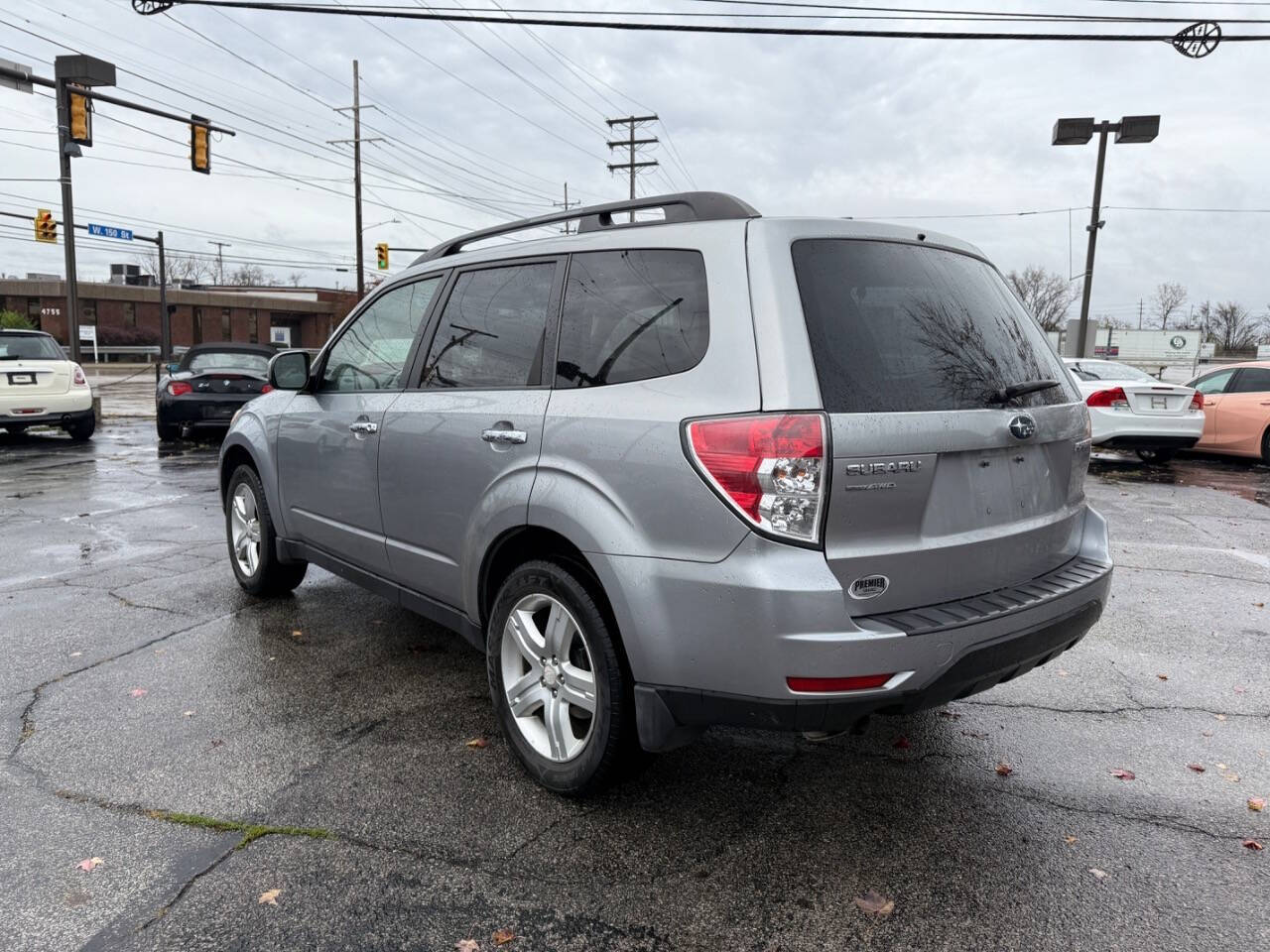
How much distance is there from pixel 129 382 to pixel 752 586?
3890 centimetres

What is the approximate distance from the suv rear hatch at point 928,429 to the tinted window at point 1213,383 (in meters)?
12.2

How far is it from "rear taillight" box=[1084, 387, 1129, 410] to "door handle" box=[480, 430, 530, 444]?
11075 millimetres

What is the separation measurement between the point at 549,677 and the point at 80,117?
20.2 meters

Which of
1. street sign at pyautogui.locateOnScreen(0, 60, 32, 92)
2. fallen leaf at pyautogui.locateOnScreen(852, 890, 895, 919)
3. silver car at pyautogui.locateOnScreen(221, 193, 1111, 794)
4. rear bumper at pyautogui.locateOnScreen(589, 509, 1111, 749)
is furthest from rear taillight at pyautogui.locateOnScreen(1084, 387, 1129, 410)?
street sign at pyautogui.locateOnScreen(0, 60, 32, 92)

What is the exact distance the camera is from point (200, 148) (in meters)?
20.4

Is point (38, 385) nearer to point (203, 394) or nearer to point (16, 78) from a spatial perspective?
point (203, 394)

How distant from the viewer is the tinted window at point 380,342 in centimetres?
415

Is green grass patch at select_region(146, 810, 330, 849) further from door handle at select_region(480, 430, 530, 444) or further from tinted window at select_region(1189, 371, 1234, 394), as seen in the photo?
tinted window at select_region(1189, 371, 1234, 394)

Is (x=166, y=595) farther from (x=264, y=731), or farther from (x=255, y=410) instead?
(x=264, y=731)

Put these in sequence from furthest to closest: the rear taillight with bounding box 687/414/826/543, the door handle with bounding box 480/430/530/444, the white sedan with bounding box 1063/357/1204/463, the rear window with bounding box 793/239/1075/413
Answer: the white sedan with bounding box 1063/357/1204/463 → the door handle with bounding box 480/430/530/444 → the rear window with bounding box 793/239/1075/413 → the rear taillight with bounding box 687/414/826/543

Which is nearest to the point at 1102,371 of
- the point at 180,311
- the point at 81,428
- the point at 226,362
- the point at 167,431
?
the point at 226,362

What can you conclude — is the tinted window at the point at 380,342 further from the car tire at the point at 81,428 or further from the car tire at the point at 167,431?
the car tire at the point at 81,428

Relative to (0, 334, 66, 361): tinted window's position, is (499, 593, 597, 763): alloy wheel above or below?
below

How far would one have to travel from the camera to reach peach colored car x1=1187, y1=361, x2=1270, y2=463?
12.7 m
